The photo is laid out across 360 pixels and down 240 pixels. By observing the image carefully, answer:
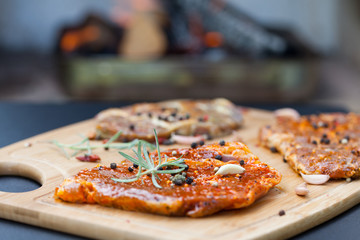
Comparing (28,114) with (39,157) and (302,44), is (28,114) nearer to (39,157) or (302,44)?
(39,157)

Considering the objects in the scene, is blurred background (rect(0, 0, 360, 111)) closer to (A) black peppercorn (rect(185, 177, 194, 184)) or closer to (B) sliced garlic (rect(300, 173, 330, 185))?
(B) sliced garlic (rect(300, 173, 330, 185))

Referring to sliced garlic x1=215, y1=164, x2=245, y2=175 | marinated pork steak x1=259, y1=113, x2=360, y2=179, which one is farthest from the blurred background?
sliced garlic x1=215, y1=164, x2=245, y2=175

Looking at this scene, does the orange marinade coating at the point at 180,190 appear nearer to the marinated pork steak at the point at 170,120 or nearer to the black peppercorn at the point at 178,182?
the black peppercorn at the point at 178,182

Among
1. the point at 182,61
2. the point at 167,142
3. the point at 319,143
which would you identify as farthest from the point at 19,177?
the point at 182,61

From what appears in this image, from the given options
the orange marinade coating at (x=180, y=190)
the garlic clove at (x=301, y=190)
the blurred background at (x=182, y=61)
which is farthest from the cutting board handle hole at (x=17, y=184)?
the blurred background at (x=182, y=61)

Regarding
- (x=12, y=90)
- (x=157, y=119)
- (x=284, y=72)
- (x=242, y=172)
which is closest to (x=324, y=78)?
(x=284, y=72)

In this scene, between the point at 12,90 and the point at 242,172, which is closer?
the point at 242,172

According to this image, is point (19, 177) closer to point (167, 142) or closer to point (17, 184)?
point (17, 184)
